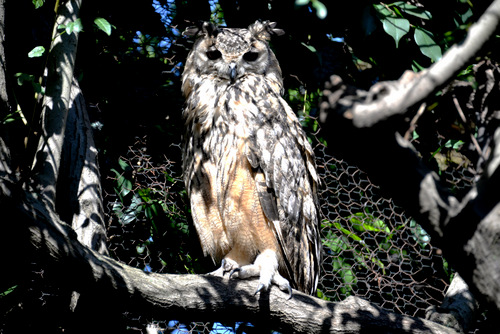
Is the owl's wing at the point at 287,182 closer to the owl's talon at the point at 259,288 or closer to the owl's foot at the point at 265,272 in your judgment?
the owl's foot at the point at 265,272

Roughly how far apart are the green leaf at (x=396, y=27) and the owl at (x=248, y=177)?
58 cm

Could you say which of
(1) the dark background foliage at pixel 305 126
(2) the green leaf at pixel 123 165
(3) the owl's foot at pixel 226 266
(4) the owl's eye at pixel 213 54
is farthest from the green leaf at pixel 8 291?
(4) the owl's eye at pixel 213 54

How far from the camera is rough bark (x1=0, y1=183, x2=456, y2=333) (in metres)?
1.44

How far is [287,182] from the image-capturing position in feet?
7.02

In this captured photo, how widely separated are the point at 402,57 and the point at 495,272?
206 centimetres

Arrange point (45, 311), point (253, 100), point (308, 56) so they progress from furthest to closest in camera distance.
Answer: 1. point (308, 56)
2. point (253, 100)
3. point (45, 311)

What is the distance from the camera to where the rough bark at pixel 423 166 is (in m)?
0.74

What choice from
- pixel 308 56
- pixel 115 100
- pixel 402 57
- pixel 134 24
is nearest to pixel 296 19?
pixel 308 56

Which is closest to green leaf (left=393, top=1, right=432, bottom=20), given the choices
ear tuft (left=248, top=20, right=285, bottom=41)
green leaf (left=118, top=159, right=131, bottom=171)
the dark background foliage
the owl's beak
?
the dark background foliage

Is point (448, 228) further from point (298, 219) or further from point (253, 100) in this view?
point (253, 100)

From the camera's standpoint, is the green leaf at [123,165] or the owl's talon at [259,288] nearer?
the owl's talon at [259,288]

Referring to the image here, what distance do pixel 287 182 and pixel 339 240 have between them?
69 cm

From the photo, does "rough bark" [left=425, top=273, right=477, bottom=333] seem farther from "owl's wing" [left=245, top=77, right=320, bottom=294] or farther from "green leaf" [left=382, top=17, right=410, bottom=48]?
"green leaf" [left=382, top=17, right=410, bottom=48]

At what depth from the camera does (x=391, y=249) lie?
266 cm
